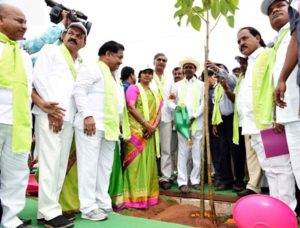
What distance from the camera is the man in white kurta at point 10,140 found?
237 centimetres

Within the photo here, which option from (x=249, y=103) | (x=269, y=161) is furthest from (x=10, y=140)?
(x=249, y=103)

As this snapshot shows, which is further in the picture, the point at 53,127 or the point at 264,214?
the point at 53,127

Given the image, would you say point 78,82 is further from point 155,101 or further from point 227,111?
point 227,111

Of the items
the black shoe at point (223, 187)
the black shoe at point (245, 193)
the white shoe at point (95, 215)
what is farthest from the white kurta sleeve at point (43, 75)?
the black shoe at point (223, 187)

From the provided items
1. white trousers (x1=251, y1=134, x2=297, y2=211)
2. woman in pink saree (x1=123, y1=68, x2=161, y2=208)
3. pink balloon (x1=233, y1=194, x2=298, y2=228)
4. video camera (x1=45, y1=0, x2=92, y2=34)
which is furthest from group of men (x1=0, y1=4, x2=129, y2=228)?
white trousers (x1=251, y1=134, x2=297, y2=211)

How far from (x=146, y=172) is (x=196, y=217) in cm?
89

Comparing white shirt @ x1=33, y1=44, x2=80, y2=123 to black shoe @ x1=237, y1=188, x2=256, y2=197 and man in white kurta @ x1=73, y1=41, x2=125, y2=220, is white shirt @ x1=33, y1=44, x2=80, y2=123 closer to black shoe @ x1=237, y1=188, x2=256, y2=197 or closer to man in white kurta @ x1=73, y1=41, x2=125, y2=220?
man in white kurta @ x1=73, y1=41, x2=125, y2=220

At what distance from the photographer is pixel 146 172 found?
4160 mm

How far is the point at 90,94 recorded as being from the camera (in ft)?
10.5

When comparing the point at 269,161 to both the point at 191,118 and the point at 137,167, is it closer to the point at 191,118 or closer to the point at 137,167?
the point at 137,167

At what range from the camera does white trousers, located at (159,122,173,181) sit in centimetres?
473

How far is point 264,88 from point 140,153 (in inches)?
73.2

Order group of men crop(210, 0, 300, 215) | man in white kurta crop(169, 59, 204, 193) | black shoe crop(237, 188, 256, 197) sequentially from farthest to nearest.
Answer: man in white kurta crop(169, 59, 204, 193) → black shoe crop(237, 188, 256, 197) → group of men crop(210, 0, 300, 215)

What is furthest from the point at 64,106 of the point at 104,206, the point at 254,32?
the point at 254,32
